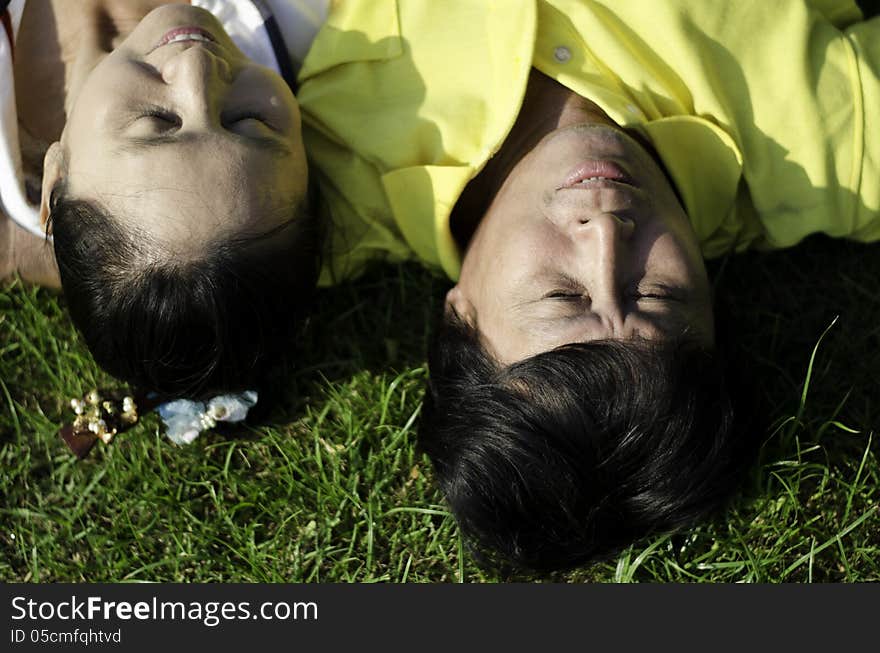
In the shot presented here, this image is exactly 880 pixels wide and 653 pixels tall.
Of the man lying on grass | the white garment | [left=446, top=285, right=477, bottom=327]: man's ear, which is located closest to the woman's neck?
the man lying on grass

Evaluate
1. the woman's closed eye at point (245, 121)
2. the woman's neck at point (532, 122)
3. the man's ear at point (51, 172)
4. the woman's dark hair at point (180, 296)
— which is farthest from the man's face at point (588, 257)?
the man's ear at point (51, 172)

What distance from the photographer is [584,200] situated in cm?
191

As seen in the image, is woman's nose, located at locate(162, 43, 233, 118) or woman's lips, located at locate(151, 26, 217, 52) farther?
woman's lips, located at locate(151, 26, 217, 52)

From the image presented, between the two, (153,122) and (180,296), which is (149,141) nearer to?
(153,122)

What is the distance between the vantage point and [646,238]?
194cm

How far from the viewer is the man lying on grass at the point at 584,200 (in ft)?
6.30

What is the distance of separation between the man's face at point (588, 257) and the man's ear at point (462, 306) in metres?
0.04

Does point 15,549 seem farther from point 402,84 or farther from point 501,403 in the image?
point 402,84

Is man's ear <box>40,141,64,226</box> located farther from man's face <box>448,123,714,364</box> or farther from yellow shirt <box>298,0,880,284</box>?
man's face <box>448,123,714,364</box>

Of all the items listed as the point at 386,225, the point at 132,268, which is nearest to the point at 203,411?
the point at 132,268

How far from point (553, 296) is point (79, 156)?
1115 millimetres

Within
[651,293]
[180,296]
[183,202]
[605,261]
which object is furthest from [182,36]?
[651,293]

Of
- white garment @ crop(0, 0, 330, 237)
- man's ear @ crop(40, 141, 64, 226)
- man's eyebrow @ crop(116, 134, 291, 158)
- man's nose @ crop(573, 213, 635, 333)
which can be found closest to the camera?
man's nose @ crop(573, 213, 635, 333)

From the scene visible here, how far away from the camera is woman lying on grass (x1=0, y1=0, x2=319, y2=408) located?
1.98m
